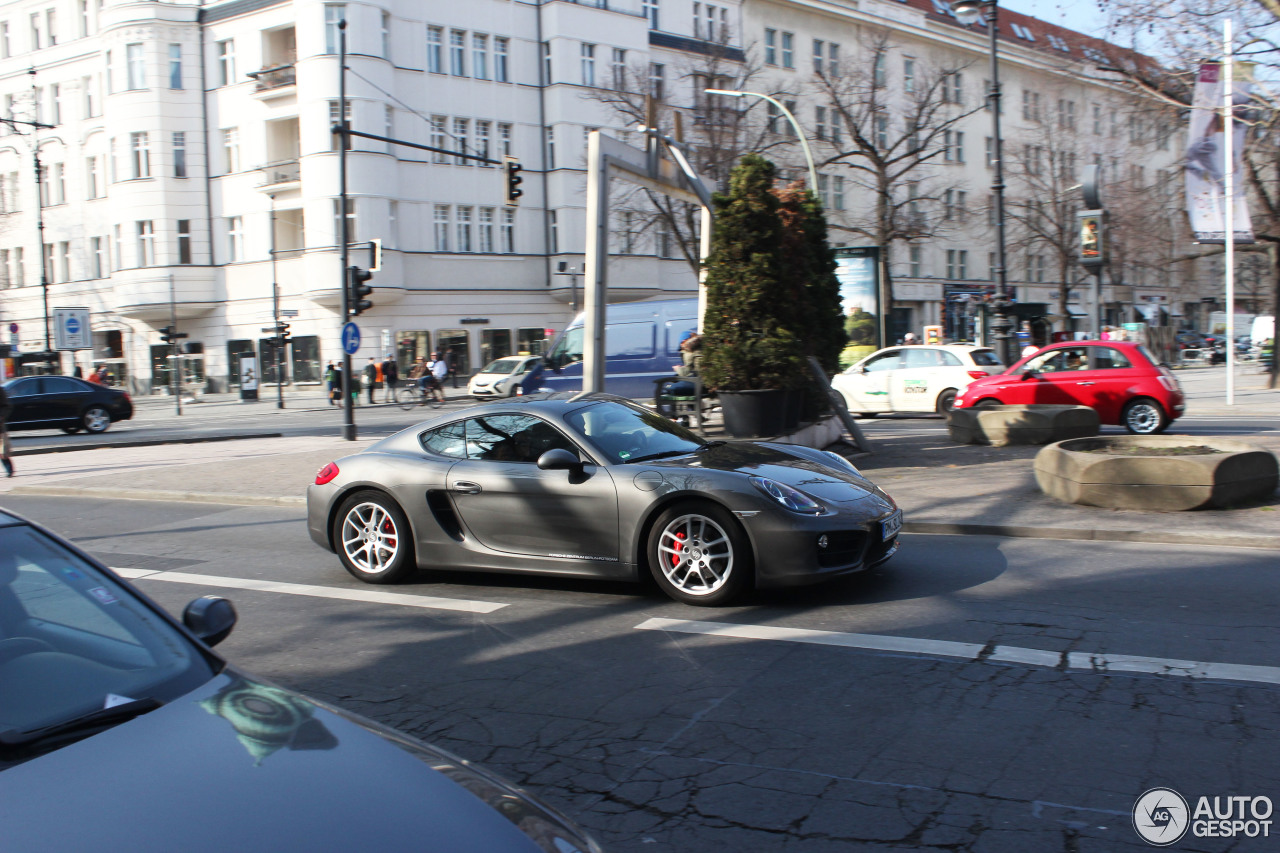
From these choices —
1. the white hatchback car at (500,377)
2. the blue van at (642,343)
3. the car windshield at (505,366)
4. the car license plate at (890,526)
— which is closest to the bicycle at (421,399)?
the white hatchback car at (500,377)

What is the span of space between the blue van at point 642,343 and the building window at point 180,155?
33.7m

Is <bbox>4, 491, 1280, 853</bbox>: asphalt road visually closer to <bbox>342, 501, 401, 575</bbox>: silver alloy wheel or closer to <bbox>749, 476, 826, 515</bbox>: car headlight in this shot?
<bbox>342, 501, 401, 575</bbox>: silver alloy wheel

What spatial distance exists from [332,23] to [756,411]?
122 ft

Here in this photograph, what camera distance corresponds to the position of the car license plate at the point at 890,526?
6625 mm

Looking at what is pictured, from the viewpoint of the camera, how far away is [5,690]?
2621 mm

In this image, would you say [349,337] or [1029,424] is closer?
[1029,424]

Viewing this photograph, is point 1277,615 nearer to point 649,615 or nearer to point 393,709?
point 649,615

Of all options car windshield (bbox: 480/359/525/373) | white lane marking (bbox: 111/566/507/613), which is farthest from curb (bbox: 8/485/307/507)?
car windshield (bbox: 480/359/525/373)

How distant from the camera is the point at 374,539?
7719mm

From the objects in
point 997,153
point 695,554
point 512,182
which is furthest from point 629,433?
point 512,182

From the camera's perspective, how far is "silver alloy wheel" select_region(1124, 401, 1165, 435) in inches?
627

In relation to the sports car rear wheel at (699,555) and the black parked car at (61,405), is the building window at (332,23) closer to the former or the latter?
the black parked car at (61,405)

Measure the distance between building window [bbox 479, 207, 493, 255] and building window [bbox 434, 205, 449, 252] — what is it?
1718 millimetres

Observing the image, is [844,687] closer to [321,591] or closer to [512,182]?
[321,591]
